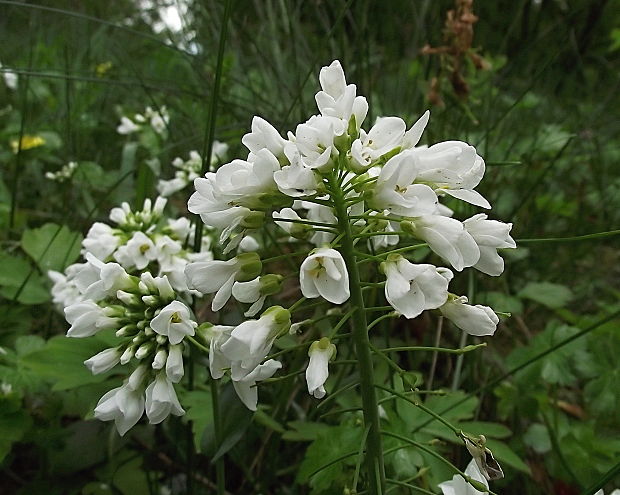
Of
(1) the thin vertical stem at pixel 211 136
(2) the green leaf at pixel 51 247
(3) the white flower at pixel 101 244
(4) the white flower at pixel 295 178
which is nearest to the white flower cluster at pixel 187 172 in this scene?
(2) the green leaf at pixel 51 247

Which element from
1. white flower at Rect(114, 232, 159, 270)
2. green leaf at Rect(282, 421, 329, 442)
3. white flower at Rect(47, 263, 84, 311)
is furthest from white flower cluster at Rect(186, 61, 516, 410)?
white flower at Rect(47, 263, 84, 311)

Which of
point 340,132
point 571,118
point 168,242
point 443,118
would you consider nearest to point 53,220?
point 168,242

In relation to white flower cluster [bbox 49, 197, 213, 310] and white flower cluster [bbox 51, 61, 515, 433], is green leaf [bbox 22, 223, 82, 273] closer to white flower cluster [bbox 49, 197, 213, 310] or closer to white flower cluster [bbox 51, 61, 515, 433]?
white flower cluster [bbox 49, 197, 213, 310]

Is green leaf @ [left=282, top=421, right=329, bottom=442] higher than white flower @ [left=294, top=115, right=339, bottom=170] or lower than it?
lower

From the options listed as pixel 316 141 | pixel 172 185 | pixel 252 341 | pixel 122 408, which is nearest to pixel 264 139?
pixel 316 141

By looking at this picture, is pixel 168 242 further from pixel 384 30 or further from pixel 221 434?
pixel 384 30

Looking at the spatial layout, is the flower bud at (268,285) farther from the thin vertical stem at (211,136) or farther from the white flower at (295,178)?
the thin vertical stem at (211,136)
